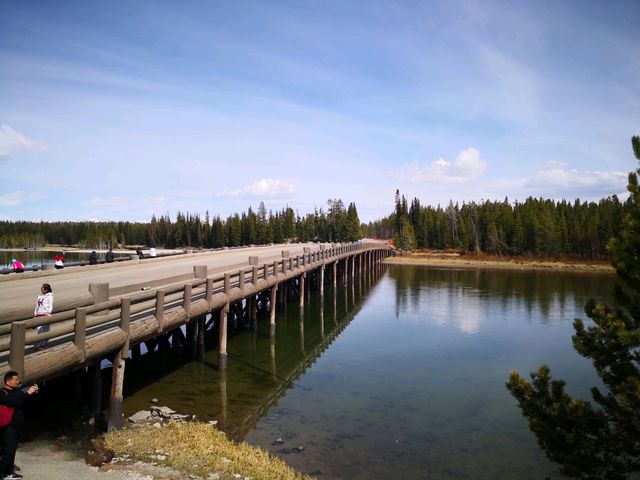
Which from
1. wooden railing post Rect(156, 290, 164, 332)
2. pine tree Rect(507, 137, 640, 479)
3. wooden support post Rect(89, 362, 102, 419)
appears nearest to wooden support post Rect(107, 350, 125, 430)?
wooden support post Rect(89, 362, 102, 419)

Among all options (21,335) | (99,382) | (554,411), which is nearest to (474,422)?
(554,411)

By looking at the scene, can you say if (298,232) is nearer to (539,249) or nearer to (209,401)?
(539,249)

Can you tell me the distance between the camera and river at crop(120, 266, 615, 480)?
12.8 metres

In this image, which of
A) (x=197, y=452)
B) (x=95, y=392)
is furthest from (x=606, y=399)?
(x=95, y=392)

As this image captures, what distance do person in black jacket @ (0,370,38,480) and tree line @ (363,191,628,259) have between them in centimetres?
10476

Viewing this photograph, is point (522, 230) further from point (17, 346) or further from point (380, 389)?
point (17, 346)

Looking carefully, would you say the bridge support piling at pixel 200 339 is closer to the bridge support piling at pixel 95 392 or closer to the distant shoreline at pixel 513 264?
the bridge support piling at pixel 95 392

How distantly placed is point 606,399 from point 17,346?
10049 millimetres

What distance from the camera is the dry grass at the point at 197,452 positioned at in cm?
1009

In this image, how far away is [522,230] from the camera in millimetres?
116688

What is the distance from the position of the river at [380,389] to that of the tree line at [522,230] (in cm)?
8113

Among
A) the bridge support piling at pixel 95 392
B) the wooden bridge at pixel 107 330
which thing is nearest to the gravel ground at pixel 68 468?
the wooden bridge at pixel 107 330

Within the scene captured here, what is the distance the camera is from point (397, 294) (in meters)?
49.9

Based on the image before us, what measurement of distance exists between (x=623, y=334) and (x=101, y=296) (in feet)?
34.8
